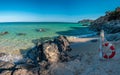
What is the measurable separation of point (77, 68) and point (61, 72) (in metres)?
0.95

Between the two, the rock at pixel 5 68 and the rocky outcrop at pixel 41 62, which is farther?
the rocky outcrop at pixel 41 62

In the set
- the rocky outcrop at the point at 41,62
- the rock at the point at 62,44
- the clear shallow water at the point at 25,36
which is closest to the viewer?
the rocky outcrop at the point at 41,62

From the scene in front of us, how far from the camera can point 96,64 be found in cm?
1228

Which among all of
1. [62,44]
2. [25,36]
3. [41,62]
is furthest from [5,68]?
[25,36]

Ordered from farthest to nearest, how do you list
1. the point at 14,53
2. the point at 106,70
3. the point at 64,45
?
the point at 14,53, the point at 64,45, the point at 106,70

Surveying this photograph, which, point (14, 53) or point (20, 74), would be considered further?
point (14, 53)

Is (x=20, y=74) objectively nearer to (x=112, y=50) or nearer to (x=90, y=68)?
(x=90, y=68)

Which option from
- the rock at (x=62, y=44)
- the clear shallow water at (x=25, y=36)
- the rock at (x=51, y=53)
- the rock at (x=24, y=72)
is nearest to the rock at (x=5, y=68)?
the rock at (x=24, y=72)

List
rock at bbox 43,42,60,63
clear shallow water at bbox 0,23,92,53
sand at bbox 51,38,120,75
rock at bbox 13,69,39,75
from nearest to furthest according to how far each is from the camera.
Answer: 1. sand at bbox 51,38,120,75
2. rock at bbox 13,69,39,75
3. rock at bbox 43,42,60,63
4. clear shallow water at bbox 0,23,92,53

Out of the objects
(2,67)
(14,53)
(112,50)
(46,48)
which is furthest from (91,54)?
(14,53)

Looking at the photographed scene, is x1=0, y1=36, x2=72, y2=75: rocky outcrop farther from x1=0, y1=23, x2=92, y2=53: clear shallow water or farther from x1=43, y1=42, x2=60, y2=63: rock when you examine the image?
x1=0, y1=23, x2=92, y2=53: clear shallow water

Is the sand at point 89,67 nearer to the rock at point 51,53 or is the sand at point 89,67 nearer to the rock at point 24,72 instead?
the rock at point 24,72

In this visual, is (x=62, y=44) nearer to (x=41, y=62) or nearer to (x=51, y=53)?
(x=51, y=53)

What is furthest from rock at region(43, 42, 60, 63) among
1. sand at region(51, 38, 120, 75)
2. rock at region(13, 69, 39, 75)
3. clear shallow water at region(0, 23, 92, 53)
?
clear shallow water at region(0, 23, 92, 53)
